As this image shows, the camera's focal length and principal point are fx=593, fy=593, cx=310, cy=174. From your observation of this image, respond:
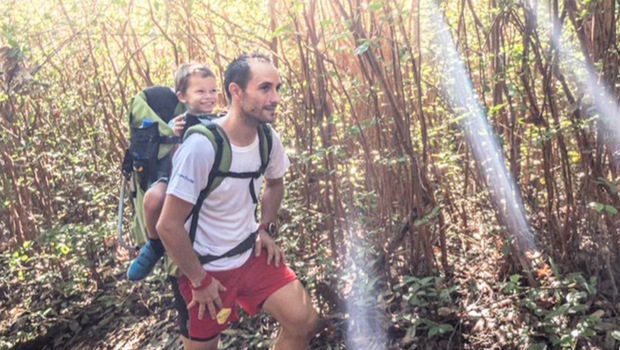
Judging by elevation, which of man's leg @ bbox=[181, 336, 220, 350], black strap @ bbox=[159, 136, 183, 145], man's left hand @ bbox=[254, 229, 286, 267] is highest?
black strap @ bbox=[159, 136, 183, 145]

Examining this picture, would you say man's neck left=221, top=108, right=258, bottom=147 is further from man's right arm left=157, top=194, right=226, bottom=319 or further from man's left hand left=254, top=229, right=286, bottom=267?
man's left hand left=254, top=229, right=286, bottom=267

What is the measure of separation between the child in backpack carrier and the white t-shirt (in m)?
0.20

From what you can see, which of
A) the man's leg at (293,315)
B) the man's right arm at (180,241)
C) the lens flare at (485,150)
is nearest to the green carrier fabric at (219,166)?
the man's right arm at (180,241)

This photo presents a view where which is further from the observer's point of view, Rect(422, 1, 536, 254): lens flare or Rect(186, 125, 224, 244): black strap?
Rect(422, 1, 536, 254): lens flare

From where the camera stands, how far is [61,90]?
20.6 ft

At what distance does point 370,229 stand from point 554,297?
1.26 metres

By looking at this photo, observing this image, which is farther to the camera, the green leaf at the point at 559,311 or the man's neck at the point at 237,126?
the green leaf at the point at 559,311

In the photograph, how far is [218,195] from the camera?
8.54 ft

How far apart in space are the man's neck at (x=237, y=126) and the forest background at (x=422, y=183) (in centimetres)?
68

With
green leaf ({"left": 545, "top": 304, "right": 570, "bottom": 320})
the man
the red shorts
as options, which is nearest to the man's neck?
the man

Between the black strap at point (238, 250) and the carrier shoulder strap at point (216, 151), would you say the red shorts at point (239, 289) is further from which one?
the carrier shoulder strap at point (216, 151)

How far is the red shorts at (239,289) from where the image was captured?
2768mm

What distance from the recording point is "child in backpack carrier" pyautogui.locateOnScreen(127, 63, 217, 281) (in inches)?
107

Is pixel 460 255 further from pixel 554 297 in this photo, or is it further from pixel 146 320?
pixel 146 320
